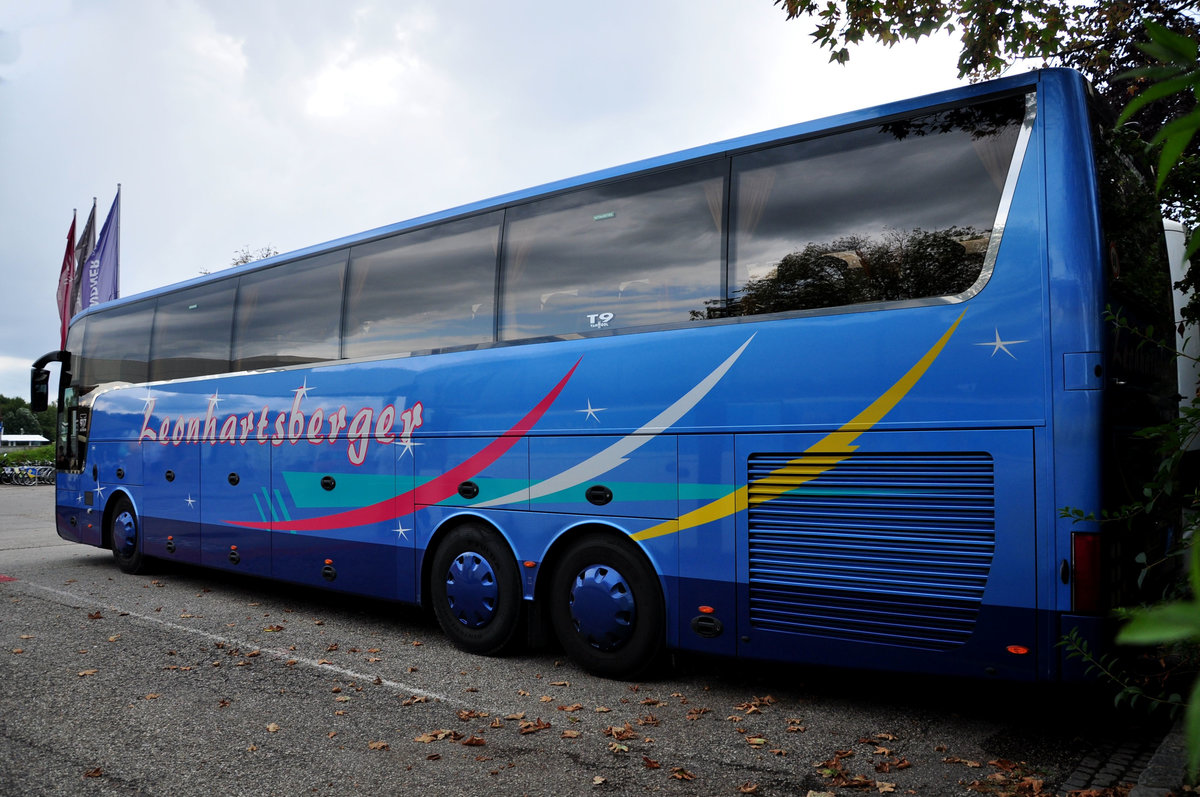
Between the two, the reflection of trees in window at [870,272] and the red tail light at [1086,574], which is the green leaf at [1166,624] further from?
the reflection of trees in window at [870,272]

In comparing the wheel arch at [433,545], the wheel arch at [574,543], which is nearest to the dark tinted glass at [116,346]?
the wheel arch at [433,545]

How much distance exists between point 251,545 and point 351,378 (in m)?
2.51

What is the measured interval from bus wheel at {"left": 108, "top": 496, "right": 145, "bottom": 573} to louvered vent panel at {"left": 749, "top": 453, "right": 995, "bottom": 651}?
8909mm

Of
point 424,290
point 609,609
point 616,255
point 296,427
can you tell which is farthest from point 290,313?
point 609,609

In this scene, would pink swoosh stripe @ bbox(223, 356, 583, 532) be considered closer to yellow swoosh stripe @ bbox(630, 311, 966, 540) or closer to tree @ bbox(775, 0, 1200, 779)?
yellow swoosh stripe @ bbox(630, 311, 966, 540)

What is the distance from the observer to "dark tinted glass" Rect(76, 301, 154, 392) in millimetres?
11359

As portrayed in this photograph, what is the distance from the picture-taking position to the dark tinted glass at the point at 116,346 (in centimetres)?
1136

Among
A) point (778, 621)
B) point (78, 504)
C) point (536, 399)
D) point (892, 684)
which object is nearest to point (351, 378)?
point (536, 399)

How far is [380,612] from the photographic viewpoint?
9.10 m

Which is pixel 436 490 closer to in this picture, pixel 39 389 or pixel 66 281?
pixel 39 389

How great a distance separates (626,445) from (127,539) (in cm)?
827

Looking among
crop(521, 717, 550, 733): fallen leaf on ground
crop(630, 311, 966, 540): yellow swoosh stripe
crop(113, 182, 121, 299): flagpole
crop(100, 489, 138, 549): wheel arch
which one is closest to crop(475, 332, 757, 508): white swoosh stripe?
crop(630, 311, 966, 540): yellow swoosh stripe

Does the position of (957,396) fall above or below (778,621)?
above

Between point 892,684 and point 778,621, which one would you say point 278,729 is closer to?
point 778,621
